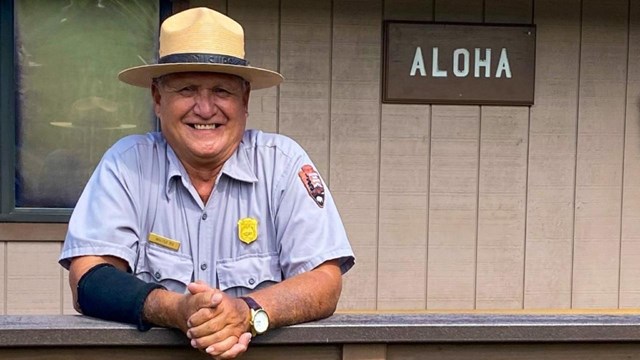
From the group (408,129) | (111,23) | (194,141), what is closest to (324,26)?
(408,129)

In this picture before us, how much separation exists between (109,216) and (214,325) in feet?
1.37

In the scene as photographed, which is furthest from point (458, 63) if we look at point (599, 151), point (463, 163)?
point (599, 151)

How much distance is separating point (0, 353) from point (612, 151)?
2.57 m

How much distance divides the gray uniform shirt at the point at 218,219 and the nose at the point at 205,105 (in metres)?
0.11

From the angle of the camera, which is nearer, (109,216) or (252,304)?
(252,304)

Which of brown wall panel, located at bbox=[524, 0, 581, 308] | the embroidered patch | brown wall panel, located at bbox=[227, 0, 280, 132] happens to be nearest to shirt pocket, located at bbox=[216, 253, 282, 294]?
the embroidered patch

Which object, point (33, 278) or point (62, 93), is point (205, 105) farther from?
point (33, 278)

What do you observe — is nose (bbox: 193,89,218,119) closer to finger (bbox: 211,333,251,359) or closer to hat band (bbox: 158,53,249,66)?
hat band (bbox: 158,53,249,66)

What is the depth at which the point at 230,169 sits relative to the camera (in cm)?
174

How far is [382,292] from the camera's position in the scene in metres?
3.21

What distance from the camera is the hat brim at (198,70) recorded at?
1686mm

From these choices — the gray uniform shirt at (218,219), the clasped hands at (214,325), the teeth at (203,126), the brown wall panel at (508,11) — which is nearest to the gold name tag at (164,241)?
the gray uniform shirt at (218,219)

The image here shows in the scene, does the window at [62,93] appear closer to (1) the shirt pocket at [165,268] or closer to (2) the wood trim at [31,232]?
(2) the wood trim at [31,232]

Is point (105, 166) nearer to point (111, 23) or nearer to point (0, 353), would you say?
point (0, 353)
